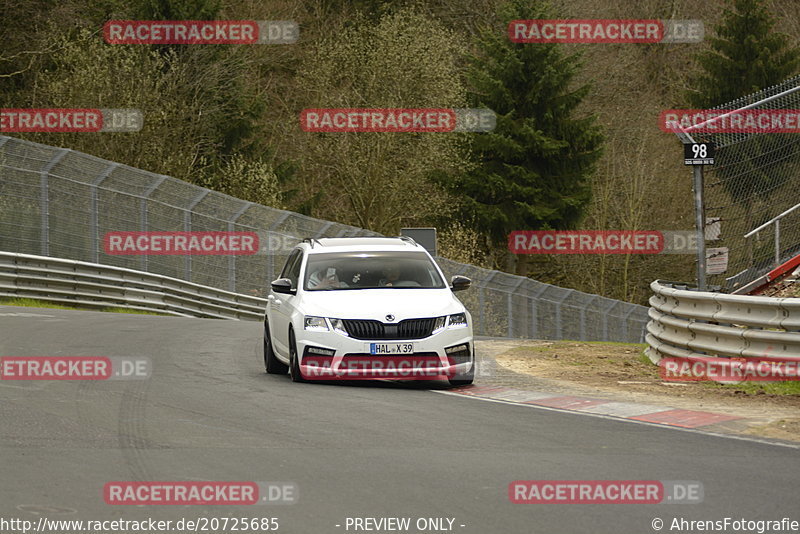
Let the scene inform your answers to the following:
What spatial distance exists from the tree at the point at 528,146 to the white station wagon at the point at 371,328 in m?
37.0

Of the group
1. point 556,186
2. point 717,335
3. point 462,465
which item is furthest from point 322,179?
point 462,465

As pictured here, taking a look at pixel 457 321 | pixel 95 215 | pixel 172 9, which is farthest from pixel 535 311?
pixel 457 321

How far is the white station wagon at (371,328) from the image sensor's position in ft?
43.9

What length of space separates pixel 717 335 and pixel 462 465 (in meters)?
7.06

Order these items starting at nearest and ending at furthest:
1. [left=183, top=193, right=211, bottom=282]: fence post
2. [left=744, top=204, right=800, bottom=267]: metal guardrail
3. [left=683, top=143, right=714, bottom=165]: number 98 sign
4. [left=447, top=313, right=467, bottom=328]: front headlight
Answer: [left=447, top=313, right=467, bottom=328]: front headlight < [left=683, top=143, right=714, bottom=165]: number 98 sign < [left=744, top=204, right=800, bottom=267]: metal guardrail < [left=183, top=193, right=211, bottom=282]: fence post

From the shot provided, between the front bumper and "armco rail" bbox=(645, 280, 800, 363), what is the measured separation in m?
3.24

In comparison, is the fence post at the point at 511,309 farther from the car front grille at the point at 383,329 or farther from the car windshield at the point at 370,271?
the car front grille at the point at 383,329

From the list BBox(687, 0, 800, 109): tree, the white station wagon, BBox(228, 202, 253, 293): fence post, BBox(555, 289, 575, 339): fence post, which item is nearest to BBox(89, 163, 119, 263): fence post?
BBox(228, 202, 253, 293): fence post

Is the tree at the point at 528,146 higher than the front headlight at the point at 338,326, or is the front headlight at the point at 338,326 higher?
the tree at the point at 528,146

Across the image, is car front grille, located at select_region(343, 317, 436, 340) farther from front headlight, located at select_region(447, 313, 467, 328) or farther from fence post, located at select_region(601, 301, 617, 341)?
fence post, located at select_region(601, 301, 617, 341)

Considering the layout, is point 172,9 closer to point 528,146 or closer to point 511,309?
point 528,146

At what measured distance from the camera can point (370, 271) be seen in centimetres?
1473

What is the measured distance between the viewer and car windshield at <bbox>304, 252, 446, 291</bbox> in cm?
1455

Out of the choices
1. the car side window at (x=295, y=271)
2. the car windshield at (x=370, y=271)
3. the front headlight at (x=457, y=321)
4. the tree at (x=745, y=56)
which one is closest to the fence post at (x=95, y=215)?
the car side window at (x=295, y=271)
